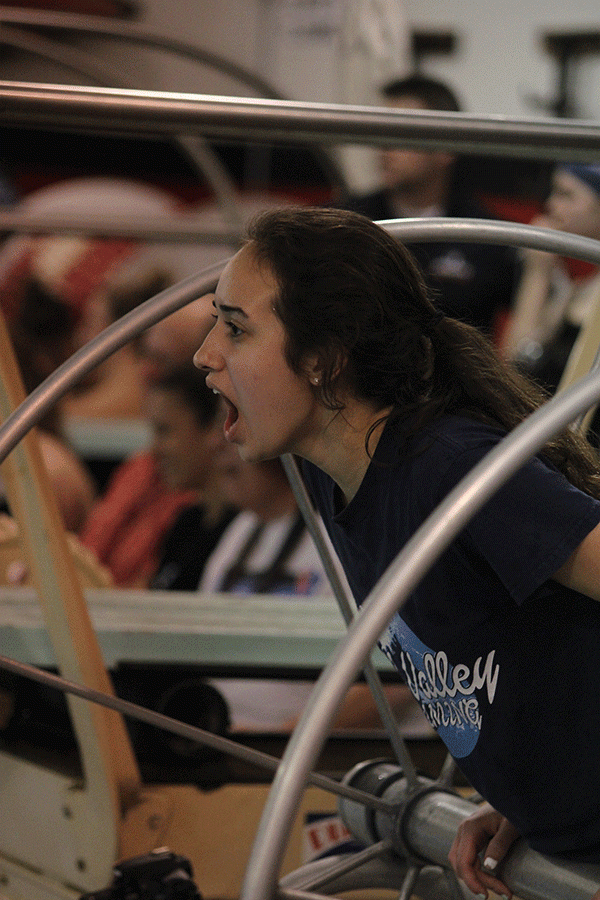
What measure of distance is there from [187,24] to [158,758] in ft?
13.8

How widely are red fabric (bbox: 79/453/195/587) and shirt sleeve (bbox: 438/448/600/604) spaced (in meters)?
1.90

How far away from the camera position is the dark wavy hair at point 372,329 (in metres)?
0.74

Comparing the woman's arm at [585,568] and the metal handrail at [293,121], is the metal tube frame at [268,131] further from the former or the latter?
the woman's arm at [585,568]

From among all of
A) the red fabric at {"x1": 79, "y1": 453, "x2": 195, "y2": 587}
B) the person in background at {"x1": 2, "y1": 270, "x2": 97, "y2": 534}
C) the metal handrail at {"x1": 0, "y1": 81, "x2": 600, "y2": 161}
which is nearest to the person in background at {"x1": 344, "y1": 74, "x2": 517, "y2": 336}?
the red fabric at {"x1": 79, "y1": 453, "x2": 195, "y2": 587}

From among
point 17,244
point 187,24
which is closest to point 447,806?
point 17,244

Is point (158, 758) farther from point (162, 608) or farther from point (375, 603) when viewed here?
point (375, 603)

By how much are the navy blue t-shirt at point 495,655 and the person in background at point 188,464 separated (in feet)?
5.06

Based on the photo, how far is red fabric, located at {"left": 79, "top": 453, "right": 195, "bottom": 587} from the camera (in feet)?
8.58

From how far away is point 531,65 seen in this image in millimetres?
4551

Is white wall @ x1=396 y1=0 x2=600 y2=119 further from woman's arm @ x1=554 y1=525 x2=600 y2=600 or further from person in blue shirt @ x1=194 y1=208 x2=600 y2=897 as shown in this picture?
woman's arm @ x1=554 y1=525 x2=600 y2=600

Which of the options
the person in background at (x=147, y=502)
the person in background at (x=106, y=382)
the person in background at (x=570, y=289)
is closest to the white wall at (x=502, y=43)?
the person in background at (x=106, y=382)

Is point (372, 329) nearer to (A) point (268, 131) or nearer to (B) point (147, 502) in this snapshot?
(A) point (268, 131)

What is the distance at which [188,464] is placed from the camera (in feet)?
8.61

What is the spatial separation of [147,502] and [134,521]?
0.07 m
